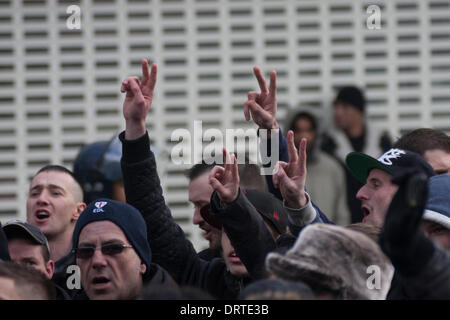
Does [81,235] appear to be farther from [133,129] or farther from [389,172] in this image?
[389,172]

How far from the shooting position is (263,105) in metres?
3.88

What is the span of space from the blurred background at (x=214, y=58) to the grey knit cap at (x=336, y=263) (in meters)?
6.10

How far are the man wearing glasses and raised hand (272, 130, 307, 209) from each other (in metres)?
0.61

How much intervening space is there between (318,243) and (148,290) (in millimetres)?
555

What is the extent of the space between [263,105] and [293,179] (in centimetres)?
60

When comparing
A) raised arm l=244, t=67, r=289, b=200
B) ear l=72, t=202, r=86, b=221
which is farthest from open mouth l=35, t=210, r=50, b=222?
raised arm l=244, t=67, r=289, b=200

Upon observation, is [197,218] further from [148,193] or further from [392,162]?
[392,162]

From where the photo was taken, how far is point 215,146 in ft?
24.4

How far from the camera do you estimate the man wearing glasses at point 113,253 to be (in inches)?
132

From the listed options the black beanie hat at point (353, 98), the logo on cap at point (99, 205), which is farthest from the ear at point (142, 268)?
the black beanie hat at point (353, 98)

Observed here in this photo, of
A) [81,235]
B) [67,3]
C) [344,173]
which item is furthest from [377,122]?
[81,235]

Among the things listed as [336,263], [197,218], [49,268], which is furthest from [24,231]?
[336,263]

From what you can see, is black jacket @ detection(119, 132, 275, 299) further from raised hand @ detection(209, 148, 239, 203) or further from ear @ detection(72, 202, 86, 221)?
ear @ detection(72, 202, 86, 221)

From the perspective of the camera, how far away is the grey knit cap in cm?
244
